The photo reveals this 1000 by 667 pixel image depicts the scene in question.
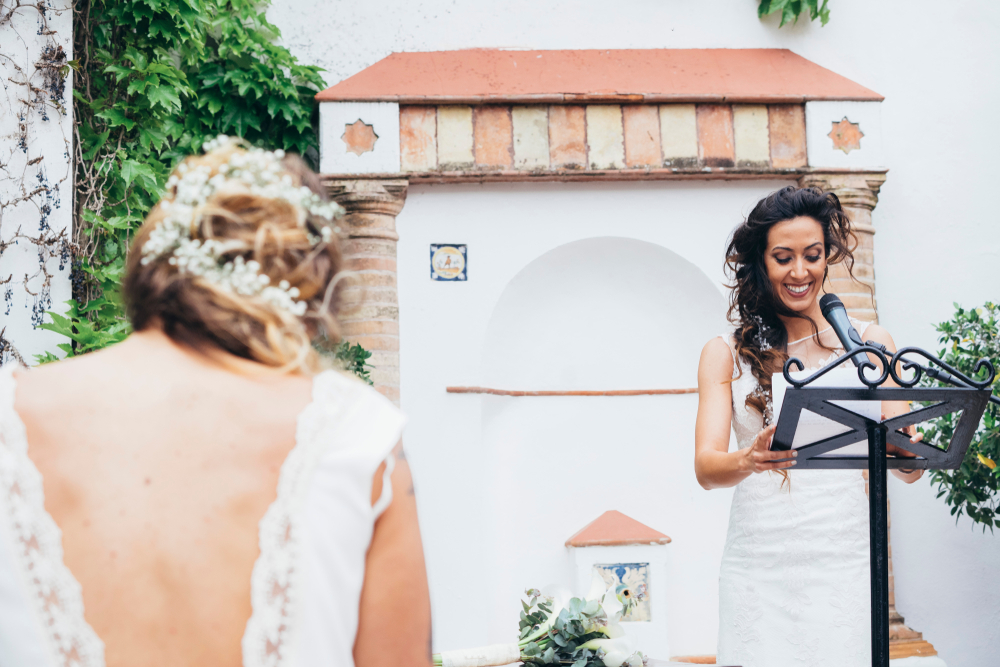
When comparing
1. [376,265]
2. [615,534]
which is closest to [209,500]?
[376,265]

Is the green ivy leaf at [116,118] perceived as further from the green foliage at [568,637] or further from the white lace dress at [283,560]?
the white lace dress at [283,560]

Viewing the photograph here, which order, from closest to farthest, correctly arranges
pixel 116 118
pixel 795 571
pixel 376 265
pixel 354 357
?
pixel 795 571 < pixel 116 118 < pixel 354 357 < pixel 376 265

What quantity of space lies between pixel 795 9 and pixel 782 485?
3546mm

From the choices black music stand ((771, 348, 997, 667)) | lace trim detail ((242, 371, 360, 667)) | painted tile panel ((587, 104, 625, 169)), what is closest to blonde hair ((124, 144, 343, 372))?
lace trim detail ((242, 371, 360, 667))

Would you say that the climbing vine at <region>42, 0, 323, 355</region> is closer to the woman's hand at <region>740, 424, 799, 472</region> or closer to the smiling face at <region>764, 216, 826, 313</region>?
the smiling face at <region>764, 216, 826, 313</region>

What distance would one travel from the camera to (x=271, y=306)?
3.22ft

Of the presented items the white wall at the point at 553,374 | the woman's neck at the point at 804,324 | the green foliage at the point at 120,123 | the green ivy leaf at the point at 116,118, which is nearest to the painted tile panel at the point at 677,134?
the white wall at the point at 553,374

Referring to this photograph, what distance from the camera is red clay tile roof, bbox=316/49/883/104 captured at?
4523 mm

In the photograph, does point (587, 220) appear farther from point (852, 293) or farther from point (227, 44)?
point (227, 44)

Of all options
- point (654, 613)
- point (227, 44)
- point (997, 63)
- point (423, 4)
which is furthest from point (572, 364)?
point (997, 63)

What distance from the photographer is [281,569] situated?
0.91 m

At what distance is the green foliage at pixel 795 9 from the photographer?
4840mm

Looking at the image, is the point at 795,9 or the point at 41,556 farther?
the point at 795,9

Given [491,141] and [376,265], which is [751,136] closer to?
[491,141]
